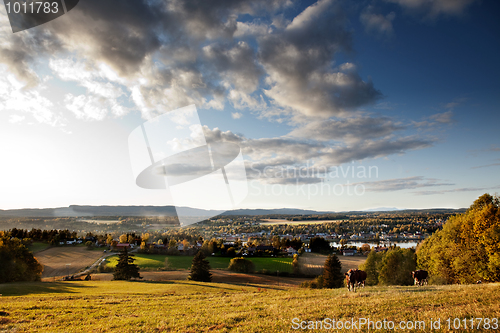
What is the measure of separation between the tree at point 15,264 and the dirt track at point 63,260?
13595 mm

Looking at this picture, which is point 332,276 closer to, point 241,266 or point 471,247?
point 471,247

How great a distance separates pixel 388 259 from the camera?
128 ft

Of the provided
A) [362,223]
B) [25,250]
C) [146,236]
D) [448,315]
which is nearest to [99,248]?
[146,236]

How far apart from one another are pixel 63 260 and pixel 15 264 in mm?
34212

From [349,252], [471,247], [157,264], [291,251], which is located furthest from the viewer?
[291,251]

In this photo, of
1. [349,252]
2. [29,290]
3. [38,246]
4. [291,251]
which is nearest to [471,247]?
[29,290]

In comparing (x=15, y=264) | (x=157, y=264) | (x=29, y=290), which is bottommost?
(x=157, y=264)

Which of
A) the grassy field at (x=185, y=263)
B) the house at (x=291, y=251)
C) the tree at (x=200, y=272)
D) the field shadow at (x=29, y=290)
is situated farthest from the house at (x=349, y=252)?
the field shadow at (x=29, y=290)

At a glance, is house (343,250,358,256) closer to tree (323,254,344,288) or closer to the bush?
the bush

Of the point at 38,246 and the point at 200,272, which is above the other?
the point at 200,272

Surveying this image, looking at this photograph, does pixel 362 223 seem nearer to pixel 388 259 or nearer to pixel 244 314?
pixel 388 259

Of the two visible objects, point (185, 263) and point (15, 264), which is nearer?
point (15, 264)

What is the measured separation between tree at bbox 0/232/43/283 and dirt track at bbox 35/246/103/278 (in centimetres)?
1359

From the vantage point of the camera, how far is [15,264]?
39.0 metres
